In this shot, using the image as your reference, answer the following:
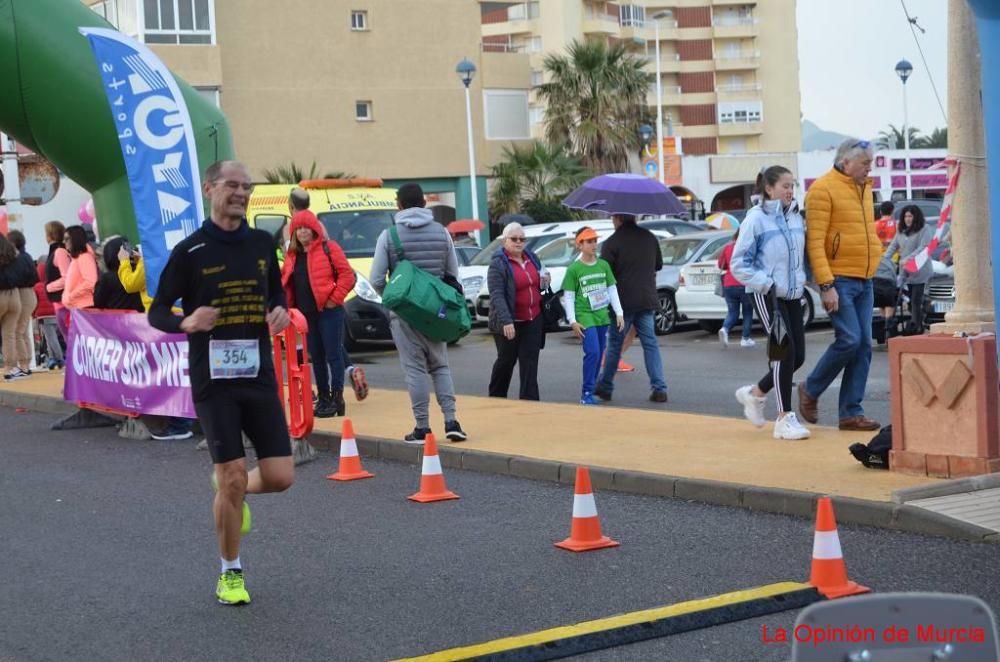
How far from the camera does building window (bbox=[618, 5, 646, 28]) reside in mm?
89375

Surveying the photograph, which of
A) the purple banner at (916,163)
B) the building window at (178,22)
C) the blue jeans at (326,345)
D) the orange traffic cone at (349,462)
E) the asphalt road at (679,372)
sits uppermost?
the building window at (178,22)

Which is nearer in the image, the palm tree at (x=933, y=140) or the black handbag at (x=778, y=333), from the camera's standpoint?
the black handbag at (x=778, y=333)

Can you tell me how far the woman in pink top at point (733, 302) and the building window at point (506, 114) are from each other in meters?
30.1

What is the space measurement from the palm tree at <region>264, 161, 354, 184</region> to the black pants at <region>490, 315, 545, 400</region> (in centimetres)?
2896

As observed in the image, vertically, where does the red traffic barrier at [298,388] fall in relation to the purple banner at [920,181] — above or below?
below

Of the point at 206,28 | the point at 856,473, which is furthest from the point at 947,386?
the point at 206,28

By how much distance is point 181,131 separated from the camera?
46.5ft

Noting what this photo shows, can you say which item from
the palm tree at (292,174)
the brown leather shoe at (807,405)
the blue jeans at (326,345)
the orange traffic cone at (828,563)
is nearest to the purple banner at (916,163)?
the palm tree at (292,174)

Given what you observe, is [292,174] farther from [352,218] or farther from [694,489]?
[694,489]

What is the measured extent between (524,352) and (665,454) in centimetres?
400

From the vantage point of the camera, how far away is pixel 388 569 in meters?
7.34

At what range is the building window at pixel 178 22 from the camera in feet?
141

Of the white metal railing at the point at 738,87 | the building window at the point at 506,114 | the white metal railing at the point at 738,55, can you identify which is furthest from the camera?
the white metal railing at the point at 738,87

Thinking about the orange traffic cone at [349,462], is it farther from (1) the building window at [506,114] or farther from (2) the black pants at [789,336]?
(1) the building window at [506,114]
